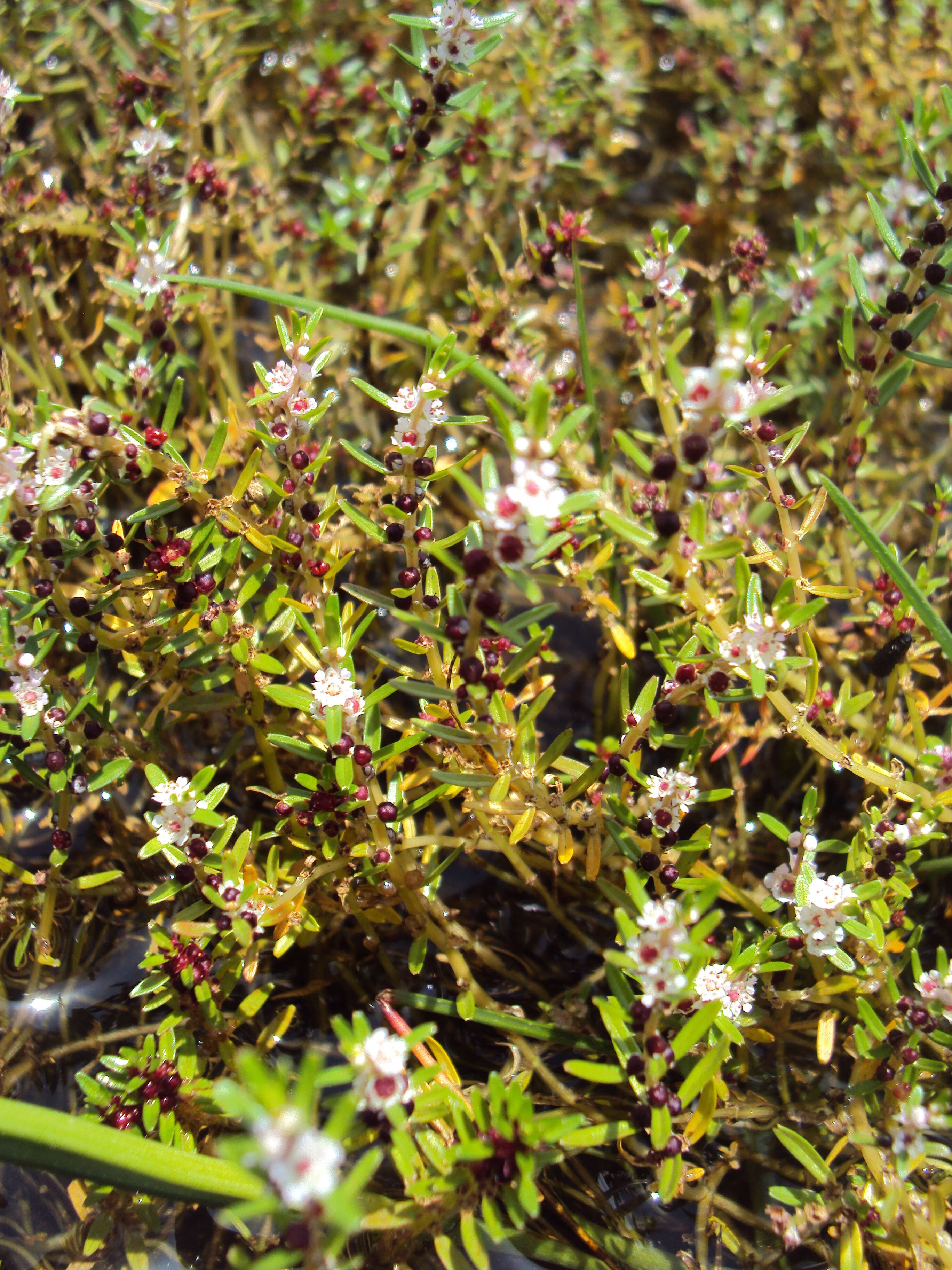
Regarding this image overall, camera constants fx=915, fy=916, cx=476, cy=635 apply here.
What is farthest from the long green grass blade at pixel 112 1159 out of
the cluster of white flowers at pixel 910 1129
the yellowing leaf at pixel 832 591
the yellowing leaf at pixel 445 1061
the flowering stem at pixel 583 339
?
the flowering stem at pixel 583 339

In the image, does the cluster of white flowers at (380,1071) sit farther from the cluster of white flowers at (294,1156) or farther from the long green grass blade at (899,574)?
the long green grass blade at (899,574)

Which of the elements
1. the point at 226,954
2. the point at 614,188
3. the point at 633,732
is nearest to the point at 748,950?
the point at 633,732

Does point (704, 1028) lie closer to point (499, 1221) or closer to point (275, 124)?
point (499, 1221)

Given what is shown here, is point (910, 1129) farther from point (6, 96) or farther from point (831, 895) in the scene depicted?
point (6, 96)

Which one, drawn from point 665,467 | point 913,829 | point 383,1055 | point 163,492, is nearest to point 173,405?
point 163,492

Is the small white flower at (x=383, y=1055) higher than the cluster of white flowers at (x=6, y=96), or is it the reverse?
the cluster of white flowers at (x=6, y=96)

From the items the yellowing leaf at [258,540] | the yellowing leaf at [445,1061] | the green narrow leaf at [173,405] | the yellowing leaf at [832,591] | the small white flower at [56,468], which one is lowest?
the yellowing leaf at [445,1061]

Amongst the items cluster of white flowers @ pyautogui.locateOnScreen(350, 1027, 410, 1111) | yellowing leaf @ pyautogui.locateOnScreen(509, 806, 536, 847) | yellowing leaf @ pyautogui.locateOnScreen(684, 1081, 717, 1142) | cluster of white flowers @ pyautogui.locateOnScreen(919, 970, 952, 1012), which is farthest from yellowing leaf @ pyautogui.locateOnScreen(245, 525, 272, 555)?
cluster of white flowers @ pyautogui.locateOnScreen(919, 970, 952, 1012)
